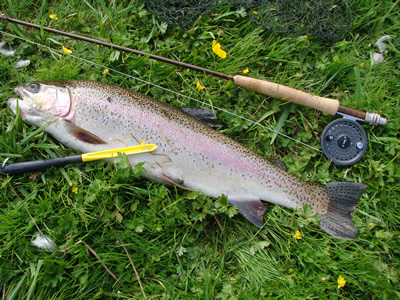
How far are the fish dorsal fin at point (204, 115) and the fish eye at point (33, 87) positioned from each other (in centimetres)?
134

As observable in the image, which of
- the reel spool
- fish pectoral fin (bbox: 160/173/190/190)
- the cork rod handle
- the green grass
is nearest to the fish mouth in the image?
the green grass

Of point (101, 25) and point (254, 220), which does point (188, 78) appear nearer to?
point (101, 25)

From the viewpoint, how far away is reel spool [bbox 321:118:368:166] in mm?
3031

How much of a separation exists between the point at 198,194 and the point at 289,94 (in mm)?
1351

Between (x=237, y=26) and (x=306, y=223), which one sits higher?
(x=237, y=26)

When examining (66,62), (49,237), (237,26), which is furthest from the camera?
(237,26)

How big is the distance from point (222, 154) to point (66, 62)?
1936 mm

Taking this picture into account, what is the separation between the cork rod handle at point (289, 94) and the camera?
2.95m

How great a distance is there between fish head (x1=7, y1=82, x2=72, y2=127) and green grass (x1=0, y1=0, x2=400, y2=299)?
130 mm

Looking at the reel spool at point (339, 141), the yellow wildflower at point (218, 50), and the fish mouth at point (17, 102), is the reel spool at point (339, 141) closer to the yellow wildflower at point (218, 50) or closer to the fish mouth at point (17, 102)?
the yellow wildflower at point (218, 50)

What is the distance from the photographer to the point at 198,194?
270cm

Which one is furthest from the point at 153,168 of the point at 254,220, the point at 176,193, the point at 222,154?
the point at 254,220

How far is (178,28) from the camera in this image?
3318 mm

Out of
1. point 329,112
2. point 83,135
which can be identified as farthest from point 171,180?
point 329,112
